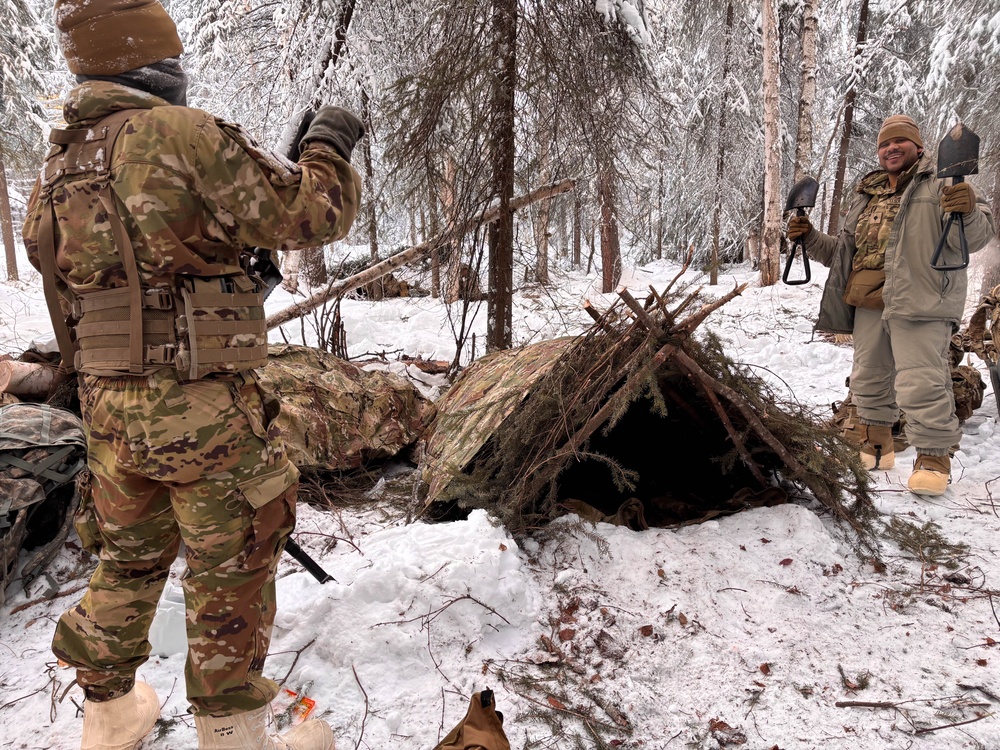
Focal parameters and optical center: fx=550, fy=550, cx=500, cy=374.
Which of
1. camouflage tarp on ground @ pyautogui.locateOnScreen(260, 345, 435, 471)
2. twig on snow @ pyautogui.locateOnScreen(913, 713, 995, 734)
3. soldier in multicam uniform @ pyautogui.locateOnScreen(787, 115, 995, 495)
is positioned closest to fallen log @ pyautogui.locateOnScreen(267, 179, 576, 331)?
camouflage tarp on ground @ pyautogui.locateOnScreen(260, 345, 435, 471)

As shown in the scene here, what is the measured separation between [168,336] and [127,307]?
0.15 meters

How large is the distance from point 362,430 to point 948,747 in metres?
3.74

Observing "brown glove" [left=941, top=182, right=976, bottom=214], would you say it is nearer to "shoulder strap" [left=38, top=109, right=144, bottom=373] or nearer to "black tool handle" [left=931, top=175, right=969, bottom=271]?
"black tool handle" [left=931, top=175, right=969, bottom=271]

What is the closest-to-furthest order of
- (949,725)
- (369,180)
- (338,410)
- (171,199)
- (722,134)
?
(171,199)
(949,725)
(338,410)
(369,180)
(722,134)

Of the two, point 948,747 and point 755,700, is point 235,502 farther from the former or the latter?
point 948,747

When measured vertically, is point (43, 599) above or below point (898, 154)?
below

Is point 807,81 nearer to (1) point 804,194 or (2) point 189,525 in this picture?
(1) point 804,194

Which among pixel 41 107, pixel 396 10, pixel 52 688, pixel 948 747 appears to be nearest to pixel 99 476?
pixel 52 688

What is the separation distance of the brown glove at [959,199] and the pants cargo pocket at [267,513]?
156 inches

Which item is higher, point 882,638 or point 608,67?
point 608,67

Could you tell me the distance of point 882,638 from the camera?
7.99ft

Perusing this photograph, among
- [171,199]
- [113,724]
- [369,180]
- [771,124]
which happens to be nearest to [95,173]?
[171,199]

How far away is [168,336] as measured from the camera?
164 cm

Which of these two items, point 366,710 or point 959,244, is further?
point 959,244
